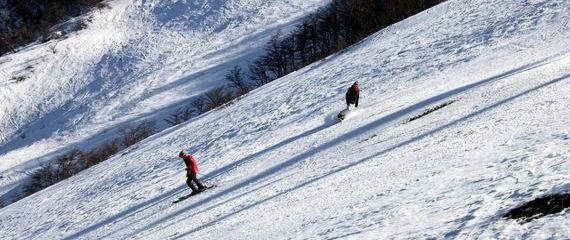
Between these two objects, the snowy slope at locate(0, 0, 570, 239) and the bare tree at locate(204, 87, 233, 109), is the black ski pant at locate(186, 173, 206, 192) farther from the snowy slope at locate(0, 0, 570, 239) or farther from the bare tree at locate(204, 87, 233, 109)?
the bare tree at locate(204, 87, 233, 109)

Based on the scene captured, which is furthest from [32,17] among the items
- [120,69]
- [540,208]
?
[540,208]

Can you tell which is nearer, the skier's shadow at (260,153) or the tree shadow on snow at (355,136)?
the tree shadow on snow at (355,136)

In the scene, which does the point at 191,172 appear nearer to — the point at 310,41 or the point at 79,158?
the point at 79,158

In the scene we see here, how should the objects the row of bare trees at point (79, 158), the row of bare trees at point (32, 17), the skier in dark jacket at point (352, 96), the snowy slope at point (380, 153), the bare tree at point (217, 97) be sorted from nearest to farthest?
the snowy slope at point (380, 153)
the skier in dark jacket at point (352, 96)
the row of bare trees at point (79, 158)
the bare tree at point (217, 97)
the row of bare trees at point (32, 17)

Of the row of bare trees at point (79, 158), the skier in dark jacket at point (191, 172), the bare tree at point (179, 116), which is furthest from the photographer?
the bare tree at point (179, 116)

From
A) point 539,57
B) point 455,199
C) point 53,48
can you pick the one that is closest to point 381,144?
point 455,199

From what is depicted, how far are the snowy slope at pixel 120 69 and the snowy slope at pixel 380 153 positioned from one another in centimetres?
2185

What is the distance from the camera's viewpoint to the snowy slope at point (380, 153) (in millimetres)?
10320

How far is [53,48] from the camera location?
74.7 metres

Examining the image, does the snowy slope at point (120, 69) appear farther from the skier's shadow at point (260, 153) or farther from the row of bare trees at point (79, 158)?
the skier's shadow at point (260, 153)

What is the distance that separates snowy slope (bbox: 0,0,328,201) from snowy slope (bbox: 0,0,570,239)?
71.7 ft

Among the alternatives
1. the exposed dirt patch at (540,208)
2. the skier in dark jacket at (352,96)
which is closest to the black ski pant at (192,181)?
the skier in dark jacket at (352,96)

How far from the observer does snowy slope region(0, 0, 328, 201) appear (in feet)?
198

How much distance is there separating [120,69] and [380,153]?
55.7m
